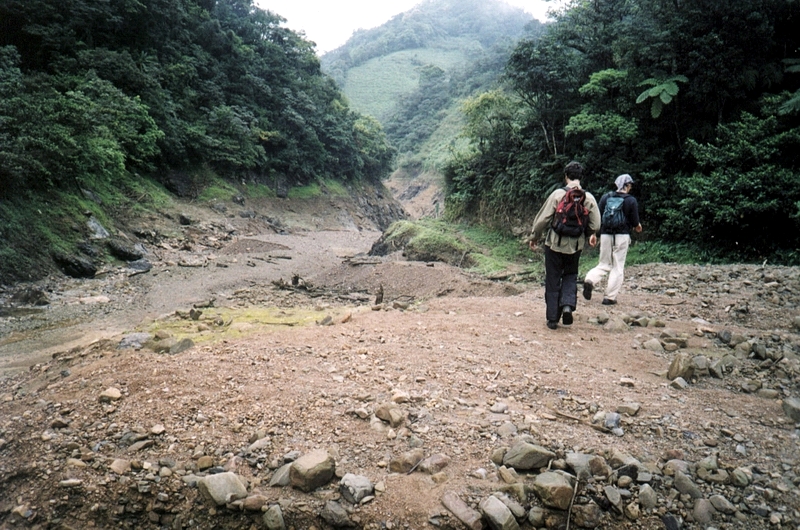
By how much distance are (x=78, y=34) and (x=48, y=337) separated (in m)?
19.0

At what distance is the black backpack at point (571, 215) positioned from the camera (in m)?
4.98

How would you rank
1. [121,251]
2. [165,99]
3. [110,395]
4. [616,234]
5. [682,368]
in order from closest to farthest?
[110,395], [682,368], [616,234], [121,251], [165,99]

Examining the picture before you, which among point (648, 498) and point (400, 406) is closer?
point (648, 498)

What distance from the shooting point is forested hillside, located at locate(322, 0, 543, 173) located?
187ft

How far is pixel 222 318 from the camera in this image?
6.68 meters

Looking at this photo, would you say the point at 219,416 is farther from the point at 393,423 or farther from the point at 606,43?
the point at 606,43

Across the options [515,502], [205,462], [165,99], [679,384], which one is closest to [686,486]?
[515,502]

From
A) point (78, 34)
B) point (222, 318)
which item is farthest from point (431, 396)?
point (78, 34)

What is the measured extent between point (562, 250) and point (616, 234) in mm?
1665

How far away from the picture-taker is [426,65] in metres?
76.8

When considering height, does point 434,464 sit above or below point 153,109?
below

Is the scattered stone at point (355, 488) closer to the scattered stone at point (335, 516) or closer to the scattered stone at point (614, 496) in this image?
the scattered stone at point (335, 516)

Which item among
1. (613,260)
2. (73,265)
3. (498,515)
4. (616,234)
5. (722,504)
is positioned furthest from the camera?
(73,265)

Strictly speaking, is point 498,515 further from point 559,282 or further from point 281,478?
point 559,282
